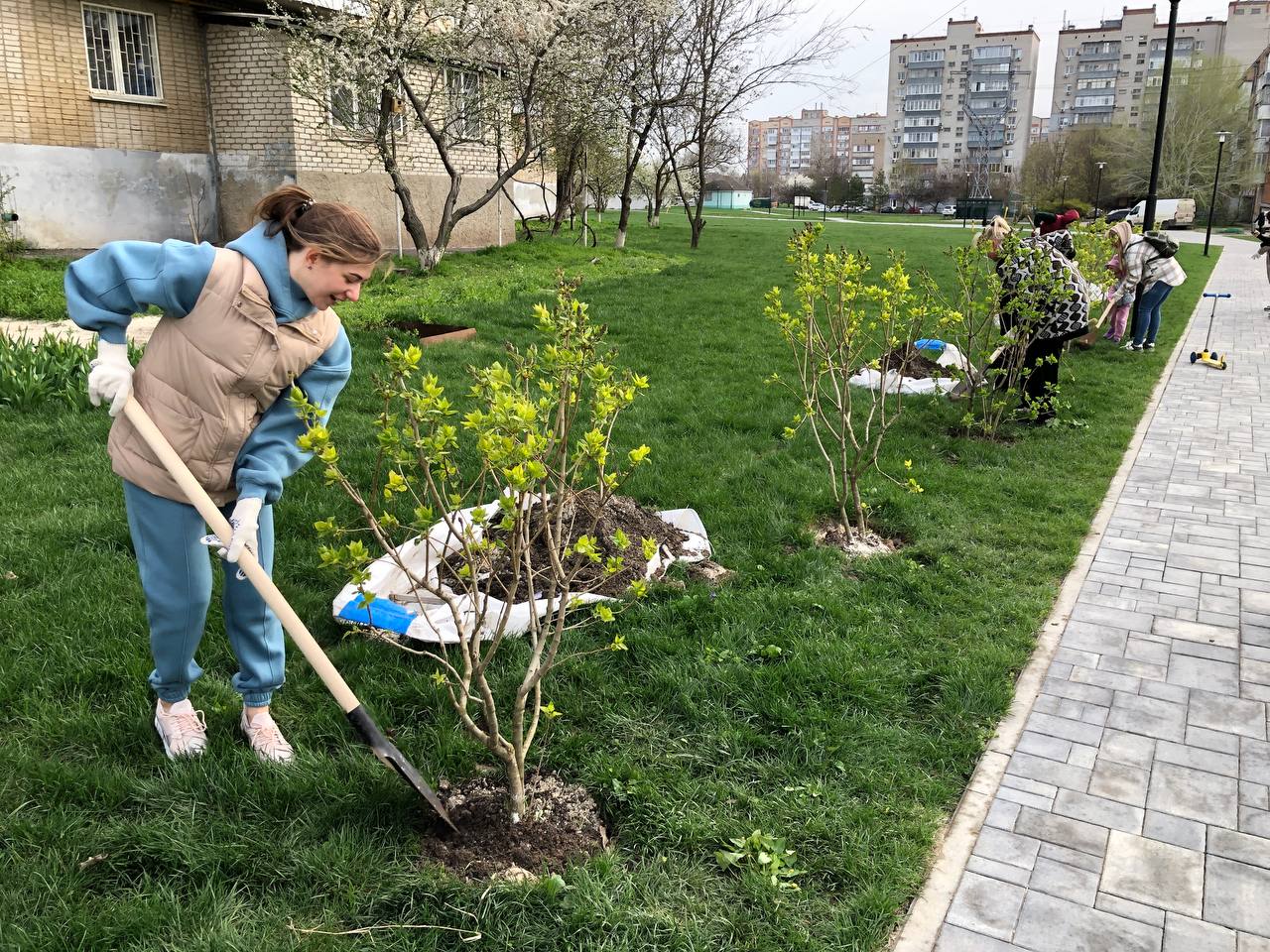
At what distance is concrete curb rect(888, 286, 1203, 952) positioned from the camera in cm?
261

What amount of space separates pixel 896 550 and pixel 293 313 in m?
3.63

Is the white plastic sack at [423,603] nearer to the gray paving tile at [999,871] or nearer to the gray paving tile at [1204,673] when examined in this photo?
the gray paving tile at [999,871]

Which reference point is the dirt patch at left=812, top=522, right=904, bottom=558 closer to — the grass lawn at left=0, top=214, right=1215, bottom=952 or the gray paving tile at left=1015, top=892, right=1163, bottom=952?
the grass lawn at left=0, top=214, right=1215, bottom=952

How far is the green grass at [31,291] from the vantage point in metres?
10.6

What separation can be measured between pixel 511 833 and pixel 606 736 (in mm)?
646

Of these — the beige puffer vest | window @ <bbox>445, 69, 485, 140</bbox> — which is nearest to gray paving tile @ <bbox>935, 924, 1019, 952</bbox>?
the beige puffer vest

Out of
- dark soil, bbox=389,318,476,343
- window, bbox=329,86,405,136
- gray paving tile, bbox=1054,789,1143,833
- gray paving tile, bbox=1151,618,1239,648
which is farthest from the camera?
window, bbox=329,86,405,136

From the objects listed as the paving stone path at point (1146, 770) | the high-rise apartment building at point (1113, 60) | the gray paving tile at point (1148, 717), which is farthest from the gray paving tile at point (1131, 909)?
the high-rise apartment building at point (1113, 60)

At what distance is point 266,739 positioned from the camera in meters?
3.18

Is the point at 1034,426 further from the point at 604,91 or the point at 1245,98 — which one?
the point at 1245,98

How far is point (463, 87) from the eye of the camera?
19.7 meters

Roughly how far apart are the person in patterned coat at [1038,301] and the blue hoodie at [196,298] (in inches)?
222

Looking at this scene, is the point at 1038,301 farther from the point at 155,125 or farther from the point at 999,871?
the point at 155,125

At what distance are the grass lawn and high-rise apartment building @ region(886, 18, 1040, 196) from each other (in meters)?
103
